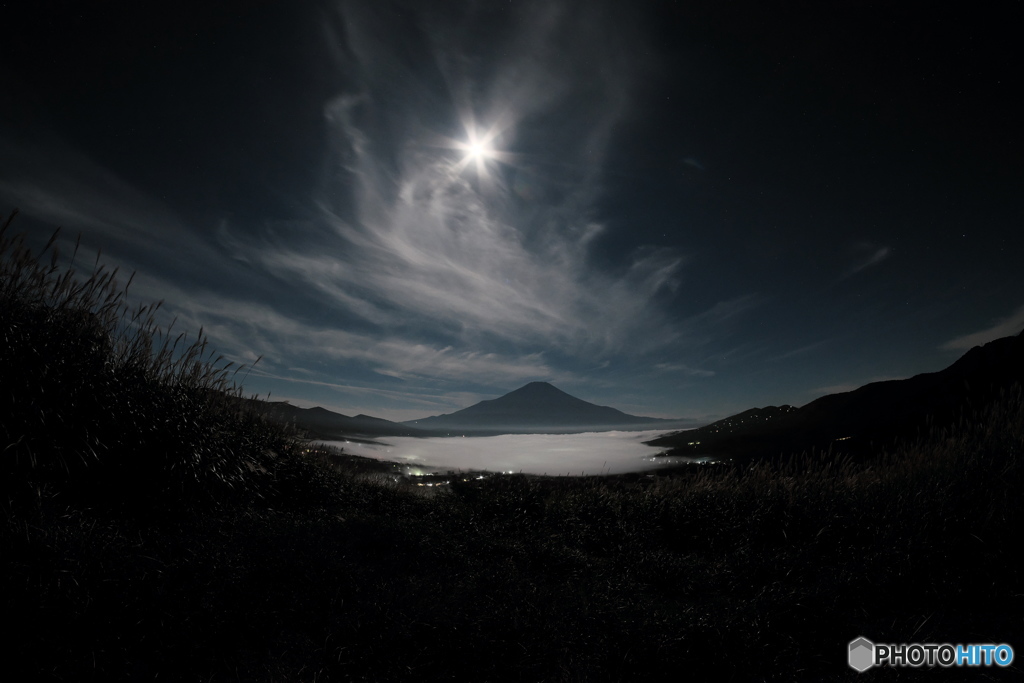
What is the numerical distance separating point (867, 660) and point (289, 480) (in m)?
6.88

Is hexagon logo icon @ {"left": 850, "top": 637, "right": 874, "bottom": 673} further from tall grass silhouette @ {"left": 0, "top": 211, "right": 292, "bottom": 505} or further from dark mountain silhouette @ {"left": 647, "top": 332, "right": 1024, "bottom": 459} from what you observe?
dark mountain silhouette @ {"left": 647, "top": 332, "right": 1024, "bottom": 459}

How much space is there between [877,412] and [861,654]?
43.8m

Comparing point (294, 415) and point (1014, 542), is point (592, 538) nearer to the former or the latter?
point (1014, 542)

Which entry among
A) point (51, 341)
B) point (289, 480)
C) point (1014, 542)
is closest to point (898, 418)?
point (1014, 542)

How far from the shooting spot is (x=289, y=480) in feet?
20.2

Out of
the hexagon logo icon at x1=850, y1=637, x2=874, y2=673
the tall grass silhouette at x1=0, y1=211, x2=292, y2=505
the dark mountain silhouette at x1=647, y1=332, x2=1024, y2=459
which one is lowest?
the hexagon logo icon at x1=850, y1=637, x2=874, y2=673

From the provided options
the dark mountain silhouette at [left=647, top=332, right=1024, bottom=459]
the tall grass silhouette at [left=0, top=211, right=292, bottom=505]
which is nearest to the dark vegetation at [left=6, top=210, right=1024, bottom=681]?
the tall grass silhouette at [left=0, top=211, right=292, bottom=505]

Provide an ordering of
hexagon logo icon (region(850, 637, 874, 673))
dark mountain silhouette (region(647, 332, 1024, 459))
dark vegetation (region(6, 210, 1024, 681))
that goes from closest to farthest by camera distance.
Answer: dark vegetation (region(6, 210, 1024, 681)) < hexagon logo icon (region(850, 637, 874, 673)) < dark mountain silhouette (region(647, 332, 1024, 459))

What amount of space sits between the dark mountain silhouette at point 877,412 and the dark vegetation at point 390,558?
8359mm

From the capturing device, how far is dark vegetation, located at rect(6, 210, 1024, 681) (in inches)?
110

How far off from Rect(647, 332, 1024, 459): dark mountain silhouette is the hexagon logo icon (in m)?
10.6

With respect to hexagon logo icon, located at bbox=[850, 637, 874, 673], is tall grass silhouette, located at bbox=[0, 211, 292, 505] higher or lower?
higher

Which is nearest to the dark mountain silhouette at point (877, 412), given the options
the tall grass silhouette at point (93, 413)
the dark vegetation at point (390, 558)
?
the dark vegetation at point (390, 558)

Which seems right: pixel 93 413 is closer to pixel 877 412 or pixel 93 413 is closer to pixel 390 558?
pixel 390 558
